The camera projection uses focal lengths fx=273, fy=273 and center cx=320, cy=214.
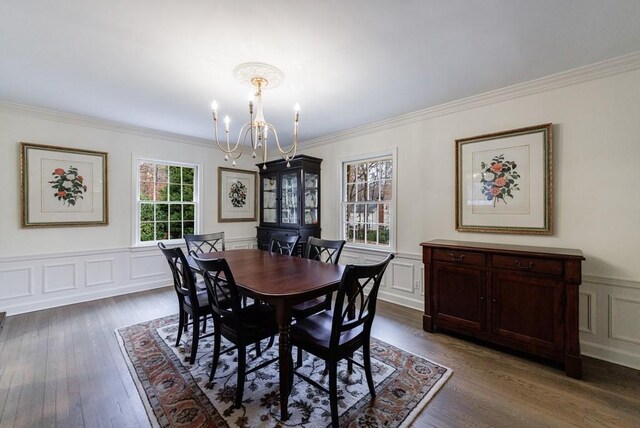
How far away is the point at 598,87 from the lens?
2.38 metres

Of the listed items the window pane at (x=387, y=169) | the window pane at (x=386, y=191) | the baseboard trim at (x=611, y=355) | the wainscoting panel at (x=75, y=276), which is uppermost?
the window pane at (x=387, y=169)

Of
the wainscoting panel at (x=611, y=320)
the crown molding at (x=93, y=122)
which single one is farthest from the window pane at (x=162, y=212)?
the wainscoting panel at (x=611, y=320)

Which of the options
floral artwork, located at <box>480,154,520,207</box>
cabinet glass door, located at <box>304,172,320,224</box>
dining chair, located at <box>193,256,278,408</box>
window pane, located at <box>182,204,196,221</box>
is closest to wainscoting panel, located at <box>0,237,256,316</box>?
window pane, located at <box>182,204,196,221</box>

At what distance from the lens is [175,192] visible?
462 cm

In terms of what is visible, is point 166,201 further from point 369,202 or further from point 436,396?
point 436,396

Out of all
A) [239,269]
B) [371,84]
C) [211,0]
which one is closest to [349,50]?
[371,84]

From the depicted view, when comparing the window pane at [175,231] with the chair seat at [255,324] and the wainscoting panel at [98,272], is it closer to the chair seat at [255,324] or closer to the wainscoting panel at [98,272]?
the wainscoting panel at [98,272]

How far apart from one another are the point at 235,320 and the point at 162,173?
3.63m

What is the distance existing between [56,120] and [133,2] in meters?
2.95

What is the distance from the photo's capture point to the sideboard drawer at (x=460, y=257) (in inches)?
101

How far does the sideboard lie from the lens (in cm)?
215

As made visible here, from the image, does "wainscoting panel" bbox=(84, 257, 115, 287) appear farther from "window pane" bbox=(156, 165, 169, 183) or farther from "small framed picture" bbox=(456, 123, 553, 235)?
"small framed picture" bbox=(456, 123, 553, 235)

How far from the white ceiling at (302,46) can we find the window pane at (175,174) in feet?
5.13

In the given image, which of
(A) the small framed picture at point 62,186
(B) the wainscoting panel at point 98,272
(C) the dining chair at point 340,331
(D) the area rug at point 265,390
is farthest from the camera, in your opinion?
(B) the wainscoting panel at point 98,272
